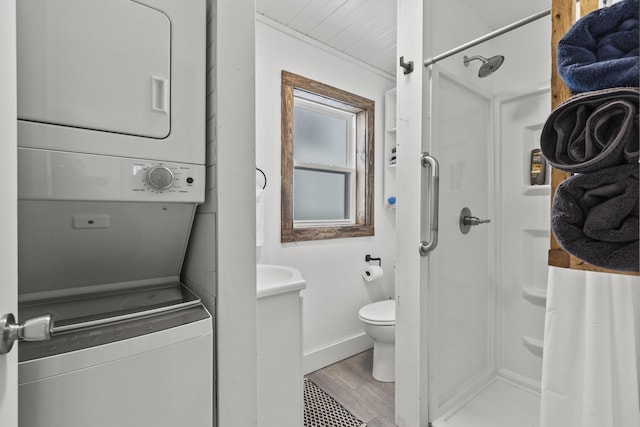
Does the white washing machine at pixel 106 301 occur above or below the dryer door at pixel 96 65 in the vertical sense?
below

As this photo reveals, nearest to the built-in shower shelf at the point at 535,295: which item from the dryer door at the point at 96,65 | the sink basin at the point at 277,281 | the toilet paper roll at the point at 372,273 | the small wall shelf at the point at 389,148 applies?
the toilet paper roll at the point at 372,273

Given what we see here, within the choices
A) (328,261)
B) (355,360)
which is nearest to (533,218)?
(328,261)

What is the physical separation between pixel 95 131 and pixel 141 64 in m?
0.21

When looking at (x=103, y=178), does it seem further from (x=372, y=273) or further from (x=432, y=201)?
(x=372, y=273)

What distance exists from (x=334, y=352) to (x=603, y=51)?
7.03ft

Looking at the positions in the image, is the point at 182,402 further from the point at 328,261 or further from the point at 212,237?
the point at 328,261

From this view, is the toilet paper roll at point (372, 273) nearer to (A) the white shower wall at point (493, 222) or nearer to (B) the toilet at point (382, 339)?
(B) the toilet at point (382, 339)

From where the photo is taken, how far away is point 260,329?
3.57 ft

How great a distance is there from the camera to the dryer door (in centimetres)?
64

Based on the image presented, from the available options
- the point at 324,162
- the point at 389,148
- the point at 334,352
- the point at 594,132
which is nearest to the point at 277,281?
the point at 334,352

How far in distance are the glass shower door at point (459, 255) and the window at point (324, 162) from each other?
853mm

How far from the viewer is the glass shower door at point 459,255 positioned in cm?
148

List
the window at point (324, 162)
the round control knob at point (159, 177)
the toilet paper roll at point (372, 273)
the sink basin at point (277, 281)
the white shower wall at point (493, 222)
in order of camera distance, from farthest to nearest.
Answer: the toilet paper roll at point (372, 273) → the window at point (324, 162) → the white shower wall at point (493, 222) → the sink basin at point (277, 281) → the round control knob at point (159, 177)

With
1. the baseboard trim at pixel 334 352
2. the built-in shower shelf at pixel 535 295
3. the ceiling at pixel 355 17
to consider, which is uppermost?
the ceiling at pixel 355 17
